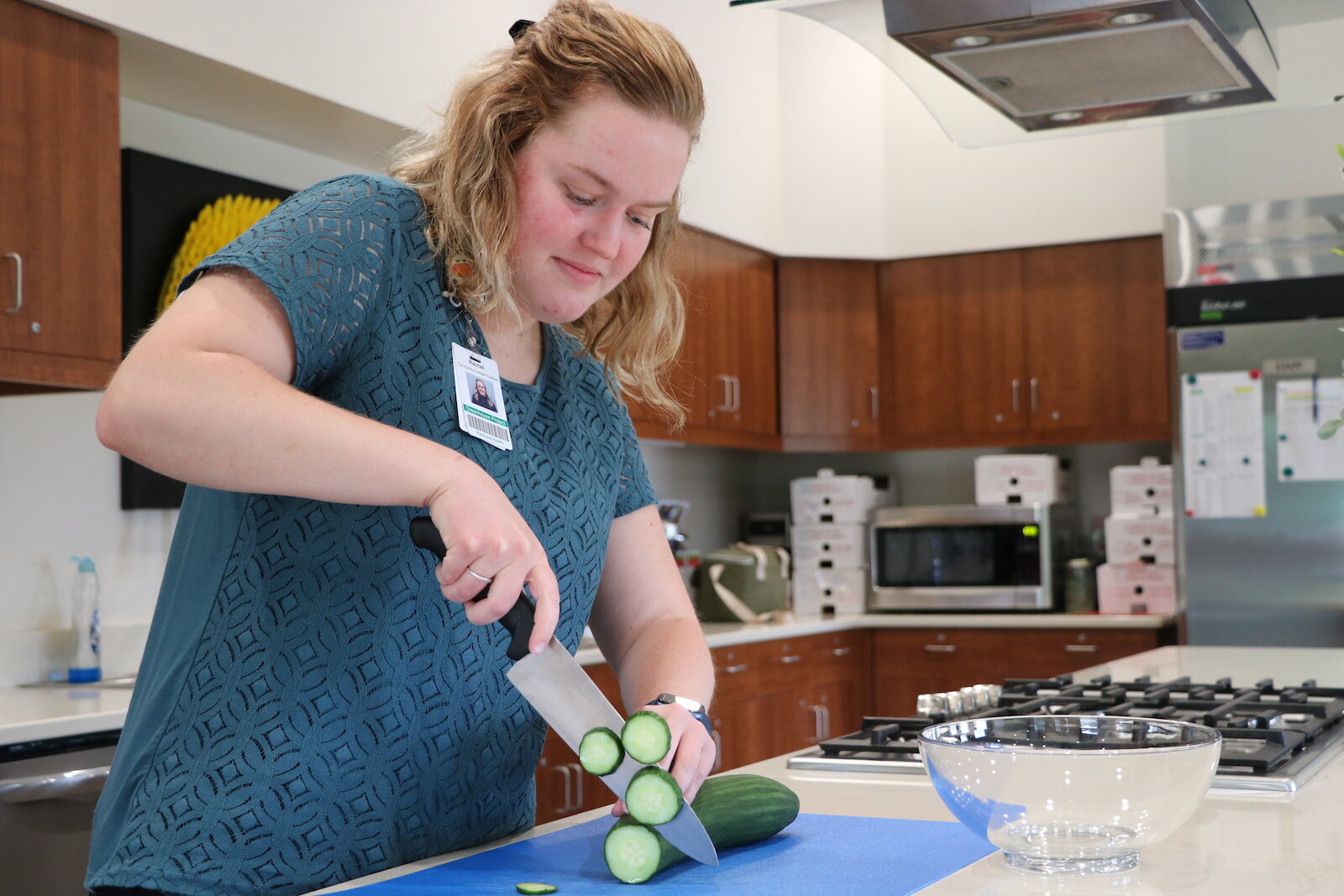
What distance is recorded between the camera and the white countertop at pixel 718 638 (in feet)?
7.89

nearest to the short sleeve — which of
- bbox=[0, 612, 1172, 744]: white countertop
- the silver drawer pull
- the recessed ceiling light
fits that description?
bbox=[0, 612, 1172, 744]: white countertop

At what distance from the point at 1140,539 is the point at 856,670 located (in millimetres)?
1195

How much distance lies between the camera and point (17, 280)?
104 inches

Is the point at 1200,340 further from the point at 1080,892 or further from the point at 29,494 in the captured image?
the point at 1080,892

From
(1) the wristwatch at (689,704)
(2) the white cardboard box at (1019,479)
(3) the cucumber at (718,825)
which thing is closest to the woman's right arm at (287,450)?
(3) the cucumber at (718,825)

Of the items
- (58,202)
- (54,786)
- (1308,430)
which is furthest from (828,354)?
(54,786)

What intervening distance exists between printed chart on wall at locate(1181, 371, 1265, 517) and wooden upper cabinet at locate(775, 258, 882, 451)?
1.33m

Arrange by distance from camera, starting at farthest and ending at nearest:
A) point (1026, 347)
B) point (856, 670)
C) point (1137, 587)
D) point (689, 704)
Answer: point (1026, 347) < point (856, 670) < point (1137, 587) < point (689, 704)

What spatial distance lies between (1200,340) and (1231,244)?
1.14ft

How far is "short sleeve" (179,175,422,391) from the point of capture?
1.07m

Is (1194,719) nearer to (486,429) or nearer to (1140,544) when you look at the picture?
(486,429)

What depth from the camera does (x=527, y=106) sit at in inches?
49.1

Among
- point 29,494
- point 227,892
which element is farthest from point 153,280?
point 227,892

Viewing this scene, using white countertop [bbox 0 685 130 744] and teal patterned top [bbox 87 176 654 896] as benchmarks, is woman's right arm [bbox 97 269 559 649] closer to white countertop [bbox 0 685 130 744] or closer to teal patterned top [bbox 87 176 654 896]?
teal patterned top [bbox 87 176 654 896]
